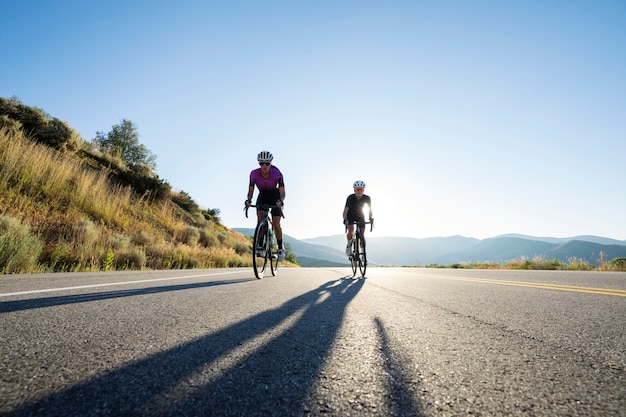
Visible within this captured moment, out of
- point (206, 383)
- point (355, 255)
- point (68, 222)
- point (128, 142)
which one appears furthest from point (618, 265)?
point (128, 142)

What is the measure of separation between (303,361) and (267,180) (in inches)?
234

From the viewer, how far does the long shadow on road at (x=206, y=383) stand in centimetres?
85

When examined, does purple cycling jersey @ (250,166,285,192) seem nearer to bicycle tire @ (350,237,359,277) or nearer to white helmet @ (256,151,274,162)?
white helmet @ (256,151,274,162)

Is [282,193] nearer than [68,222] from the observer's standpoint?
Yes

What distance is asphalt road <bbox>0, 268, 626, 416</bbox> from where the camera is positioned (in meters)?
0.90

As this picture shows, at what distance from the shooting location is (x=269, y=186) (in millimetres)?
7051

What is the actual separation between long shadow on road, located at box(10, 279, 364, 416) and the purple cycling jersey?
18.0 ft

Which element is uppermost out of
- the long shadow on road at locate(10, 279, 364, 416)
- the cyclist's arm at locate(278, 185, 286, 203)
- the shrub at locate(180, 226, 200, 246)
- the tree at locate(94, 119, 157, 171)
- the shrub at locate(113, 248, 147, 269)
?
the tree at locate(94, 119, 157, 171)

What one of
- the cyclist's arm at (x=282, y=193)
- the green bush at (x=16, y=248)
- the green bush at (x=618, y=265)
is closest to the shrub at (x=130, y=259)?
the green bush at (x=16, y=248)

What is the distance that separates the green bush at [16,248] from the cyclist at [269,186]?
3875 mm

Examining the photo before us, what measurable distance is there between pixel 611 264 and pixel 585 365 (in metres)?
15.7

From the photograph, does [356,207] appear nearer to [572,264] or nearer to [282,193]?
[282,193]

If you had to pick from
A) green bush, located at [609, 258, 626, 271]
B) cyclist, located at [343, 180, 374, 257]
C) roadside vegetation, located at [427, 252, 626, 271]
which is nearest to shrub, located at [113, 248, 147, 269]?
cyclist, located at [343, 180, 374, 257]

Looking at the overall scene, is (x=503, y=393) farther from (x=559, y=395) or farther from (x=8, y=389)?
(x=8, y=389)
